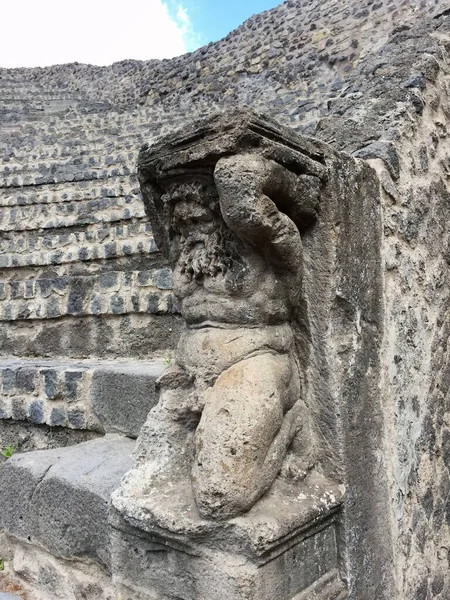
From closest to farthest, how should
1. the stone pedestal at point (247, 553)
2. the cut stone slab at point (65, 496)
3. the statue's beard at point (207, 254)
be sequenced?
the stone pedestal at point (247, 553), the statue's beard at point (207, 254), the cut stone slab at point (65, 496)

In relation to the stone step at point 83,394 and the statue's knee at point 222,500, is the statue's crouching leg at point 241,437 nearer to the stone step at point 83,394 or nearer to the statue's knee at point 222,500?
the statue's knee at point 222,500

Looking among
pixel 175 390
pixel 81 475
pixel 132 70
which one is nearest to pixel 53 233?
pixel 81 475

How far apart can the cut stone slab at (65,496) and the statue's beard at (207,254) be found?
80 cm


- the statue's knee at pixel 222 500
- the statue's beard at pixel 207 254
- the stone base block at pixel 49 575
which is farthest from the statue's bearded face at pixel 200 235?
the stone base block at pixel 49 575

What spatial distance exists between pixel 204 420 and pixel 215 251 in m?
0.45

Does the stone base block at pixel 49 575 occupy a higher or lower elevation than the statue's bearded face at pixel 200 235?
lower

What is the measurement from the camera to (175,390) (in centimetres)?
152

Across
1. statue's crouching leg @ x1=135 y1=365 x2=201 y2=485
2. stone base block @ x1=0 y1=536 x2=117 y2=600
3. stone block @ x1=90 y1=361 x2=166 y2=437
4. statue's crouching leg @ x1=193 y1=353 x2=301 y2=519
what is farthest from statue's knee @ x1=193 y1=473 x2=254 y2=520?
stone block @ x1=90 y1=361 x2=166 y2=437

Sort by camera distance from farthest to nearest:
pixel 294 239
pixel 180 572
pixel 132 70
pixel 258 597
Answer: pixel 132 70, pixel 294 239, pixel 180 572, pixel 258 597

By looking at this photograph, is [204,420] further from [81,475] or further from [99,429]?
[99,429]

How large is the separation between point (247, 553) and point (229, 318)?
0.57 metres

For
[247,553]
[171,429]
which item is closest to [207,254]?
[171,429]

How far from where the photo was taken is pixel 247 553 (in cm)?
117

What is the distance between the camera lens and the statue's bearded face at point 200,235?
4.68ft
